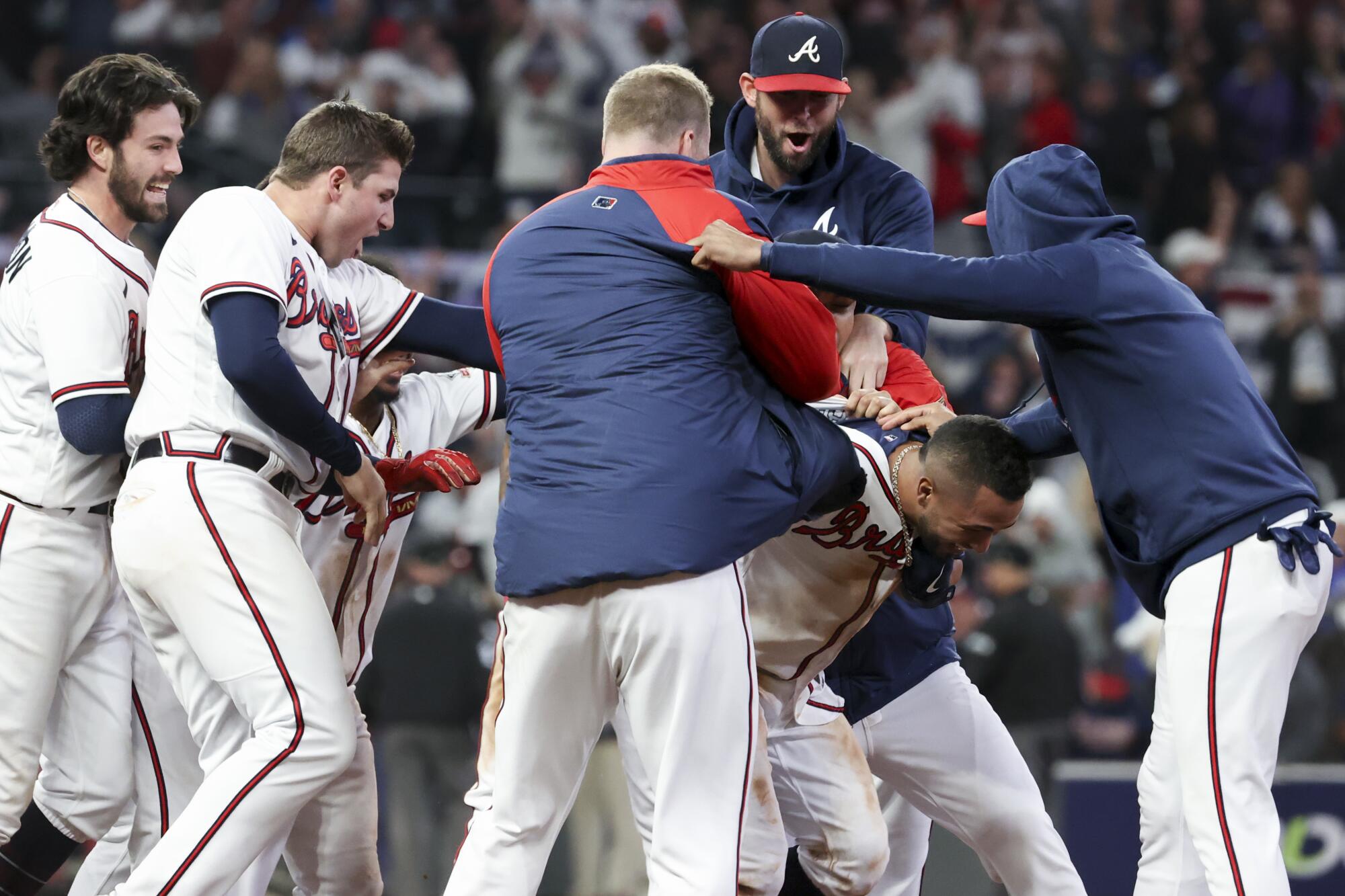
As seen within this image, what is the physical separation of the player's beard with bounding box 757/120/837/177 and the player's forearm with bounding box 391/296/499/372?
3.72 ft

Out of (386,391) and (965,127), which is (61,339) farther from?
(965,127)

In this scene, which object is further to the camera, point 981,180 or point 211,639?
point 981,180

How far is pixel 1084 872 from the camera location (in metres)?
8.48

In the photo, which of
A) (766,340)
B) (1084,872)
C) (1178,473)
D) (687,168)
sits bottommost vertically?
(1084,872)

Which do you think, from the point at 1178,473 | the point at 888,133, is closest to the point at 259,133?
the point at 888,133

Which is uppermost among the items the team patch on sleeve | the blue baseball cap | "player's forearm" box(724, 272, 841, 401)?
the blue baseball cap

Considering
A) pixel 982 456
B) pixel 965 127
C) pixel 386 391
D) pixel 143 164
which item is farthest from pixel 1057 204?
pixel 965 127

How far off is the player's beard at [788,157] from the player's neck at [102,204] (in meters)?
2.01

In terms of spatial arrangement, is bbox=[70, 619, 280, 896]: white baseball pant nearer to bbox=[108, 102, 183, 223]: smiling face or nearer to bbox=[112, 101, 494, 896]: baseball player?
bbox=[112, 101, 494, 896]: baseball player

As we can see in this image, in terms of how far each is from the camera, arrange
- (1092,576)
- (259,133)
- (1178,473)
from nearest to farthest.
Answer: (1178,473) < (1092,576) < (259,133)

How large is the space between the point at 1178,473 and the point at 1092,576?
6.27m

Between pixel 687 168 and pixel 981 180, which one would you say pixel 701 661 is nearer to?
pixel 687 168

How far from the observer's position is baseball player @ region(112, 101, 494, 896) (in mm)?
4191

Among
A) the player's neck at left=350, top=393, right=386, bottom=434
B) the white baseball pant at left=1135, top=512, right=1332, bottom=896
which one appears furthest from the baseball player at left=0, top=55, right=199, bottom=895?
the white baseball pant at left=1135, top=512, right=1332, bottom=896
